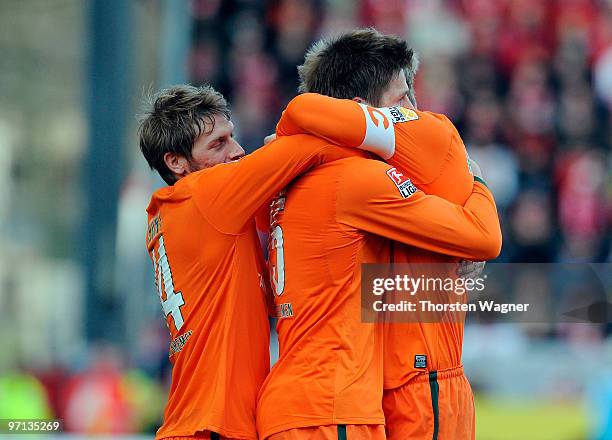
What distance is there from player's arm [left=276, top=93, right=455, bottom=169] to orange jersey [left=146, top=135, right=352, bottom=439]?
61 millimetres

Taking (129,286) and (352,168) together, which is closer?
(352,168)

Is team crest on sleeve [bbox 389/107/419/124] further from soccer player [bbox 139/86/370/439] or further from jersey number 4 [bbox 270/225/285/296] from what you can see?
jersey number 4 [bbox 270/225/285/296]

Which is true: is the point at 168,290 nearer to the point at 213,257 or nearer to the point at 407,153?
the point at 213,257

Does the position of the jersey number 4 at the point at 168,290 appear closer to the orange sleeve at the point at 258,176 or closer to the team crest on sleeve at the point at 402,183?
the orange sleeve at the point at 258,176

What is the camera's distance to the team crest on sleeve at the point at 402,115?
10.5 feet

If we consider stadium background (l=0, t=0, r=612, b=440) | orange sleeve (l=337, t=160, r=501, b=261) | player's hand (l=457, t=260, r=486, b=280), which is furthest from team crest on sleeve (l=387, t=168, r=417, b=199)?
stadium background (l=0, t=0, r=612, b=440)

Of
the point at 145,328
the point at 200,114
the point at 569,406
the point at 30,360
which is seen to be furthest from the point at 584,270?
the point at 200,114

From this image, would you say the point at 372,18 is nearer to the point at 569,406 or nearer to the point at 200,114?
the point at 569,406

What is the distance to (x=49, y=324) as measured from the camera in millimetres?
8961

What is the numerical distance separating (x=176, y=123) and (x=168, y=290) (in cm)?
54

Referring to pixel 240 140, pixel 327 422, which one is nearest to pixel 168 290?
pixel 327 422

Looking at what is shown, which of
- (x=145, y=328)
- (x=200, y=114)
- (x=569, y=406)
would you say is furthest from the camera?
(x=145, y=328)

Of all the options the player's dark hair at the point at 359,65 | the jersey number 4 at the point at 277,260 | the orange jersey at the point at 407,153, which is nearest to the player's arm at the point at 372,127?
the orange jersey at the point at 407,153

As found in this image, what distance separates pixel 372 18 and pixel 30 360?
504cm
